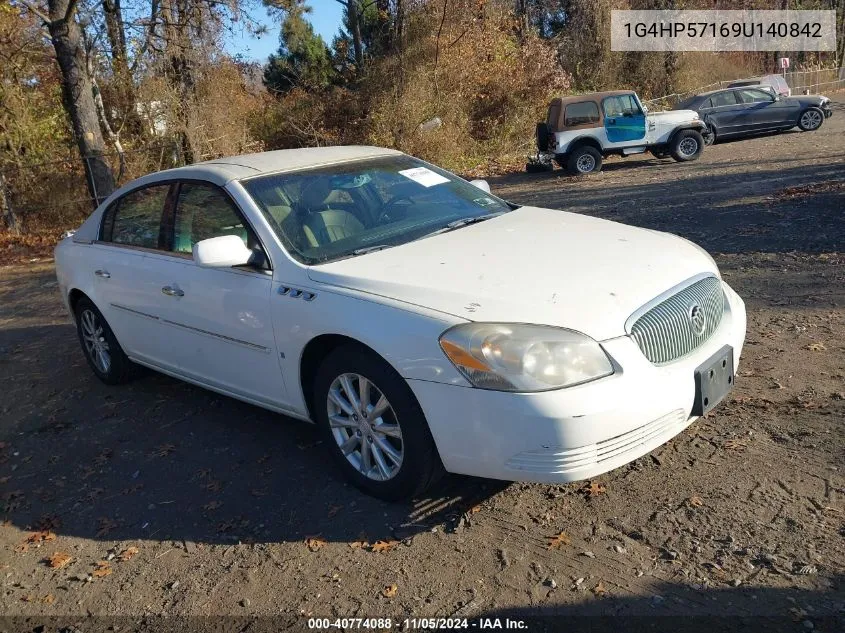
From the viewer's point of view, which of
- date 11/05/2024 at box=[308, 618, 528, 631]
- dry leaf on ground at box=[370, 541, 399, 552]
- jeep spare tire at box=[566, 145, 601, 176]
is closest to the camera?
date 11/05/2024 at box=[308, 618, 528, 631]

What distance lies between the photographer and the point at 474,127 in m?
24.5

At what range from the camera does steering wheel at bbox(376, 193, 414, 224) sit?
4.42m

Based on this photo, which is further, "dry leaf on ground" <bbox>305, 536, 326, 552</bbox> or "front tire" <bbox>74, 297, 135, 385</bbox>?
"front tire" <bbox>74, 297, 135, 385</bbox>

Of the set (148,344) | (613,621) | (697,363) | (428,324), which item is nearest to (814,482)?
(697,363)

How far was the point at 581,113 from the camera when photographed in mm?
17500

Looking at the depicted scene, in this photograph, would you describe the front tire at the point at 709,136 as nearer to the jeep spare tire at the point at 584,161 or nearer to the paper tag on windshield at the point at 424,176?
the jeep spare tire at the point at 584,161

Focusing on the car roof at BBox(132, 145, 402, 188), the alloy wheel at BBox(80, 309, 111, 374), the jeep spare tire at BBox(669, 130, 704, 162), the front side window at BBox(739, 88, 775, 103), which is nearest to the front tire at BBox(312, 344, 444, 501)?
the car roof at BBox(132, 145, 402, 188)

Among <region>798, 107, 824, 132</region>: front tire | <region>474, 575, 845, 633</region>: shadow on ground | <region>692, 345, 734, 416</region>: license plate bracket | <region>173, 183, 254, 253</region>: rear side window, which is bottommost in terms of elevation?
<region>474, 575, 845, 633</region>: shadow on ground

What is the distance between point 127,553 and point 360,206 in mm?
2173

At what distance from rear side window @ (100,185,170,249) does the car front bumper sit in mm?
2556

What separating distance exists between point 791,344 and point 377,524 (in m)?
3.15

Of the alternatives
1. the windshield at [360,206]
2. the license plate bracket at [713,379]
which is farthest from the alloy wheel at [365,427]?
the license plate bracket at [713,379]

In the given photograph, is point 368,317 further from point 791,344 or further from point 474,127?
point 474,127

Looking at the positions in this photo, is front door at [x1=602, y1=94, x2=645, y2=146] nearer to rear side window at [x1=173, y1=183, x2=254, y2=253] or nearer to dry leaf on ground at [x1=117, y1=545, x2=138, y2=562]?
rear side window at [x1=173, y1=183, x2=254, y2=253]
